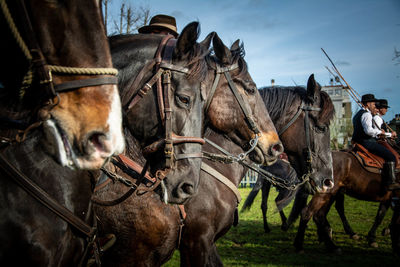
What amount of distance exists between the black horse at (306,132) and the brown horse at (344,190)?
86.2 inches

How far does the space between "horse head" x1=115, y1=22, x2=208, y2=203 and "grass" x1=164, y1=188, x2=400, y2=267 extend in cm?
419

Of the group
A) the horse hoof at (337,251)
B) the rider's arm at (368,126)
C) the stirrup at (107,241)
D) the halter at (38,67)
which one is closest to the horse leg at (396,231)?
the horse hoof at (337,251)

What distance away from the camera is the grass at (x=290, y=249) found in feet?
20.4

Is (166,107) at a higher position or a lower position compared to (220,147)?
higher

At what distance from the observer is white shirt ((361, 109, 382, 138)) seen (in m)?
7.47

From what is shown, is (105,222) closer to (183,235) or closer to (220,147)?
(183,235)

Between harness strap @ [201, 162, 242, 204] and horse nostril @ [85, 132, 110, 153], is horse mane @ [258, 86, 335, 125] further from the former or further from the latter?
horse nostril @ [85, 132, 110, 153]

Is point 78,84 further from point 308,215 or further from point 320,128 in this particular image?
point 308,215

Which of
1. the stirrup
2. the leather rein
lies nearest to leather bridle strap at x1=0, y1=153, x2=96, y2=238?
the leather rein

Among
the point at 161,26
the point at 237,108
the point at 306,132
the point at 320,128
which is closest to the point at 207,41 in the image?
the point at 161,26

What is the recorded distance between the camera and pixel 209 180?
138 inches

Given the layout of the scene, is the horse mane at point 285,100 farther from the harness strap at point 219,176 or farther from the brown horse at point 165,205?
the harness strap at point 219,176

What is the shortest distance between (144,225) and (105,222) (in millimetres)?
351

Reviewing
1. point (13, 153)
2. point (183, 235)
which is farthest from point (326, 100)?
point (13, 153)
